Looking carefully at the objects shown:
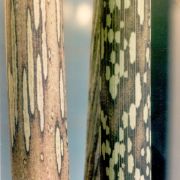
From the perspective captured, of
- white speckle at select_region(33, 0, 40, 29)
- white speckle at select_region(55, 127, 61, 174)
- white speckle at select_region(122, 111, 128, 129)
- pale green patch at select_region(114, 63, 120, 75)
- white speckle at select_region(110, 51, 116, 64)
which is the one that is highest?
white speckle at select_region(33, 0, 40, 29)

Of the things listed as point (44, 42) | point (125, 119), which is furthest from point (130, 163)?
point (44, 42)

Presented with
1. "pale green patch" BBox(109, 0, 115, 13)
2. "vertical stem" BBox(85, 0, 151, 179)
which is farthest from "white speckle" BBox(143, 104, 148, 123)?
"pale green patch" BBox(109, 0, 115, 13)

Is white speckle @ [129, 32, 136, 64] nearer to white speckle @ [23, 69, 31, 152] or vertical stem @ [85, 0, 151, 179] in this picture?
vertical stem @ [85, 0, 151, 179]

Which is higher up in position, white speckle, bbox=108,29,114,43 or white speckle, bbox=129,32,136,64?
white speckle, bbox=108,29,114,43

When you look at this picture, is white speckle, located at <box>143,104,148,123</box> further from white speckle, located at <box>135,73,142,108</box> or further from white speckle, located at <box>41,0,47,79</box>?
white speckle, located at <box>41,0,47,79</box>

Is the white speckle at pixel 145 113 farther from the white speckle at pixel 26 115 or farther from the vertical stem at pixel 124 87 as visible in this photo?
the white speckle at pixel 26 115

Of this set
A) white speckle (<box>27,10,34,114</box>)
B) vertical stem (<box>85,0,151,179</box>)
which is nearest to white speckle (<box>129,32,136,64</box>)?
vertical stem (<box>85,0,151,179</box>)
